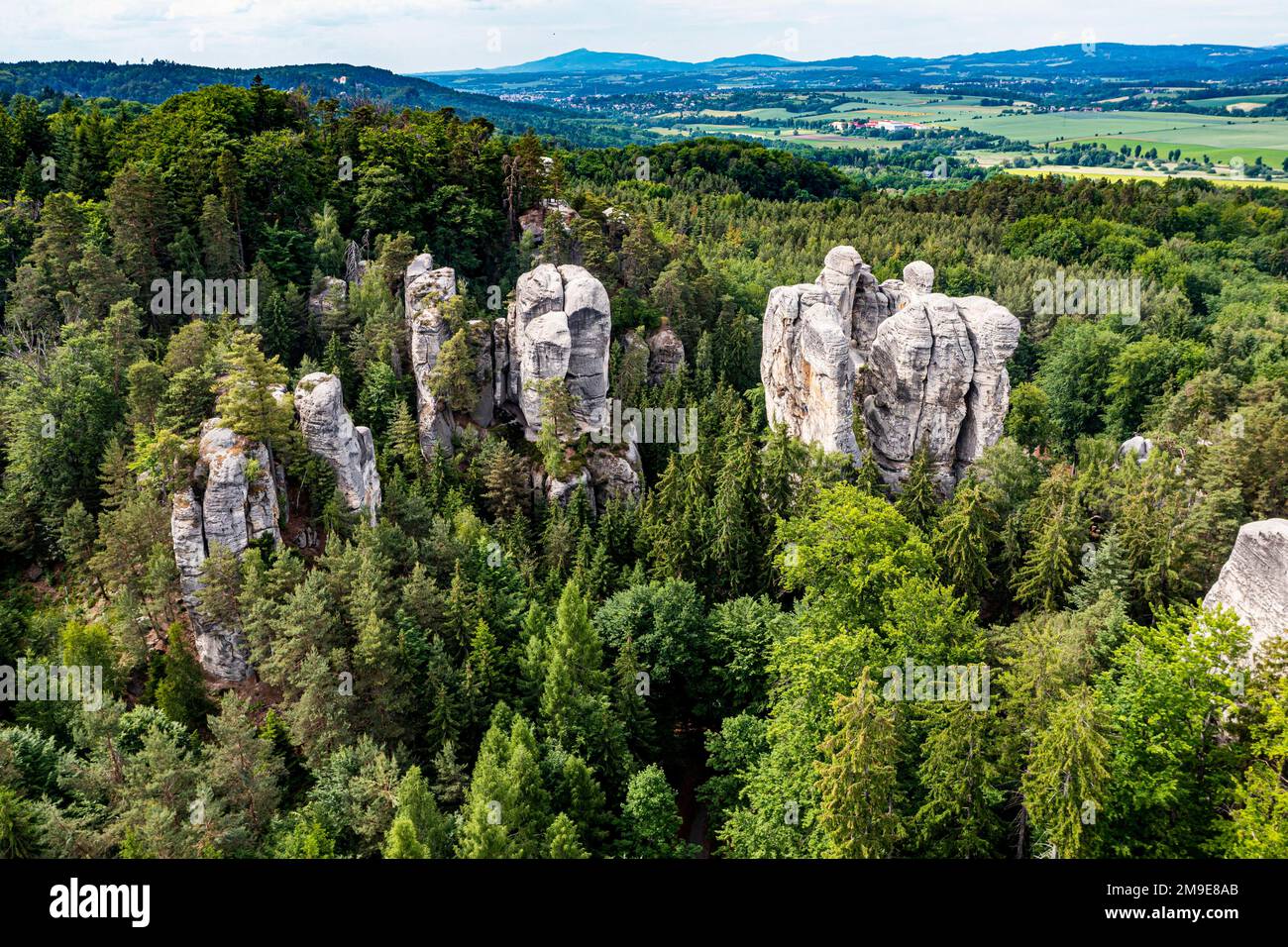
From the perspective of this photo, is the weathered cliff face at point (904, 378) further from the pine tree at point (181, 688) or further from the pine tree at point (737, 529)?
the pine tree at point (181, 688)

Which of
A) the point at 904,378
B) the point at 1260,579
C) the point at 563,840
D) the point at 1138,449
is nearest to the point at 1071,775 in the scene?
the point at 1260,579

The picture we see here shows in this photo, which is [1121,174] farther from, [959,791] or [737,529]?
[959,791]

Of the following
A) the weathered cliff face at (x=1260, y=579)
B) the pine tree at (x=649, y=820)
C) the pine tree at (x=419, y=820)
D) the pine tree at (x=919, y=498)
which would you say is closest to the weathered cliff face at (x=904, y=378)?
the pine tree at (x=919, y=498)

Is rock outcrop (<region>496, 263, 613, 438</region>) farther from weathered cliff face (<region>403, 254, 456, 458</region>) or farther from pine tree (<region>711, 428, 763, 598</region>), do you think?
pine tree (<region>711, 428, 763, 598</region>)

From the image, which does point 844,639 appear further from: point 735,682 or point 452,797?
point 452,797
